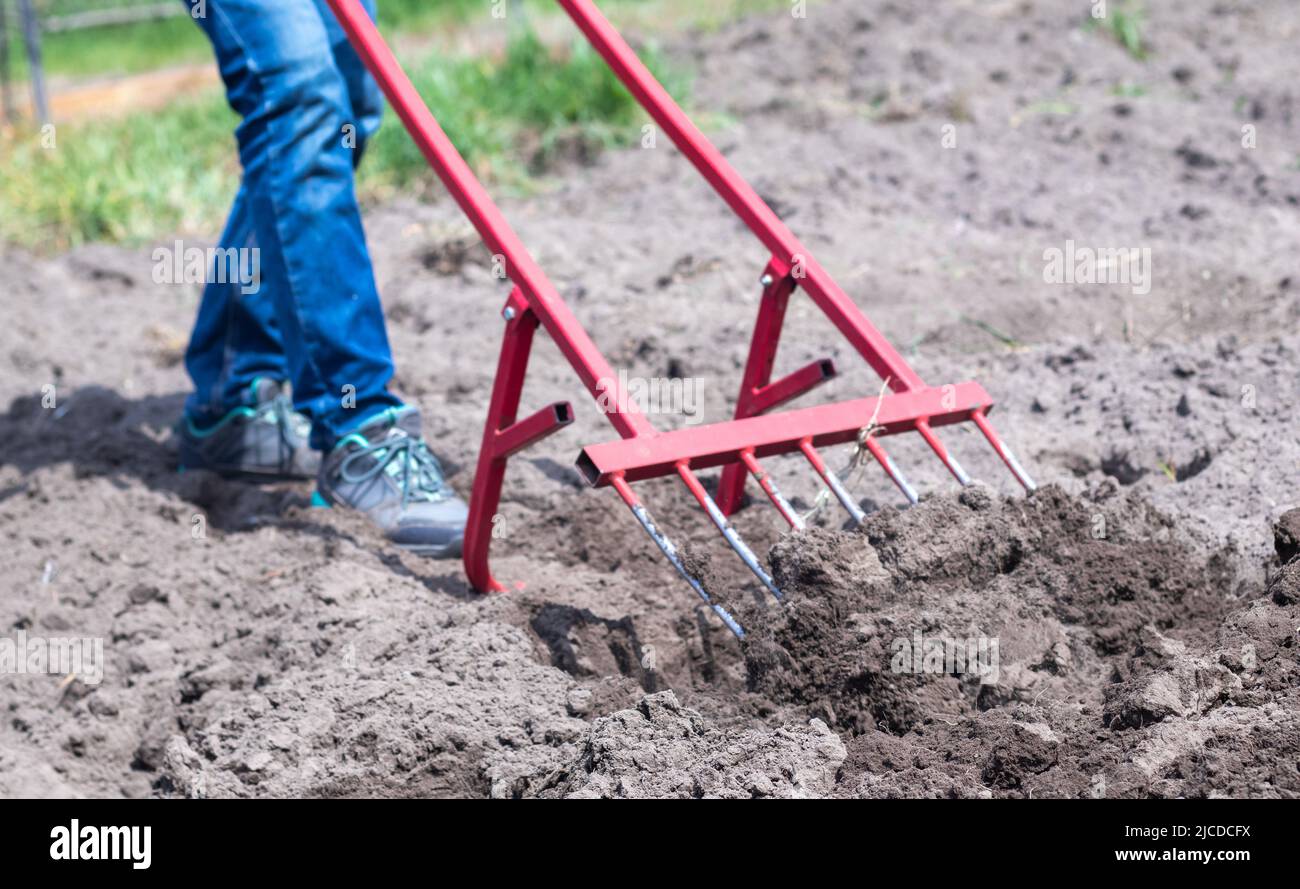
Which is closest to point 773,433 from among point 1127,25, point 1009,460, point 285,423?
point 1009,460

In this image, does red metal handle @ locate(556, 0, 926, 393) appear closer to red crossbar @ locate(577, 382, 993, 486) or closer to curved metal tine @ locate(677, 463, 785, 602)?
red crossbar @ locate(577, 382, 993, 486)

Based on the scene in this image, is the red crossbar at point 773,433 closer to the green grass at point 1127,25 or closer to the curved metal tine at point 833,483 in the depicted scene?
the curved metal tine at point 833,483

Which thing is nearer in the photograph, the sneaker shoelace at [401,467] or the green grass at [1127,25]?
the sneaker shoelace at [401,467]

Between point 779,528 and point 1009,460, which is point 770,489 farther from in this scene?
point 779,528

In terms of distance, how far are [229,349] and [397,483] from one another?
2.62 ft

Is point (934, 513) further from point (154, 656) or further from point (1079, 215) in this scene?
point (1079, 215)

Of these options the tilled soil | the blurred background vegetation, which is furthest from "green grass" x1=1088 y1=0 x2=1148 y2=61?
the blurred background vegetation

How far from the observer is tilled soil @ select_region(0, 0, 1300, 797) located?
210 centimetres

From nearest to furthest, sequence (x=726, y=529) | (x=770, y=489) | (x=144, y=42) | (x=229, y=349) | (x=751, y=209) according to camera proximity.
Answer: (x=726, y=529), (x=770, y=489), (x=751, y=209), (x=229, y=349), (x=144, y=42)

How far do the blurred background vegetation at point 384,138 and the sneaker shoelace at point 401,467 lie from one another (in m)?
2.47

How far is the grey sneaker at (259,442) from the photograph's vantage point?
3.50m

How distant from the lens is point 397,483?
304 cm

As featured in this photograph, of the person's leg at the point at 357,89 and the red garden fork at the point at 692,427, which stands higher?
the person's leg at the point at 357,89

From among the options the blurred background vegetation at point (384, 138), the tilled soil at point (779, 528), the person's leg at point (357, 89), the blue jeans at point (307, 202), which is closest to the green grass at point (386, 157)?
the blurred background vegetation at point (384, 138)
